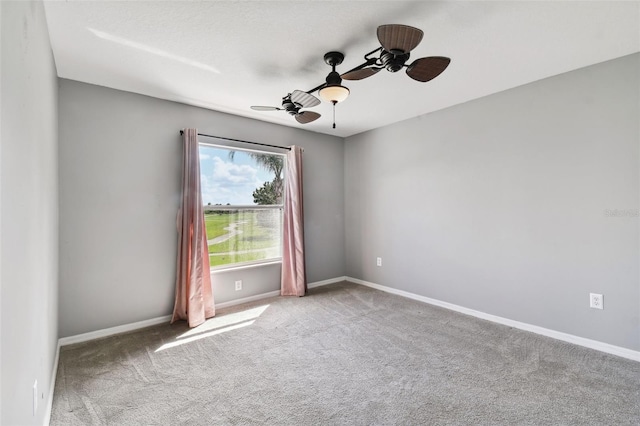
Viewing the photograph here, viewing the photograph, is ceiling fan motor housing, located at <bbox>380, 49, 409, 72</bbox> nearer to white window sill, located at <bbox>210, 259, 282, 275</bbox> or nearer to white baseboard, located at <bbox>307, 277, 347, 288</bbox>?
white window sill, located at <bbox>210, 259, 282, 275</bbox>

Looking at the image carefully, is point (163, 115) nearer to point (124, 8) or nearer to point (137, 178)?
point (137, 178)

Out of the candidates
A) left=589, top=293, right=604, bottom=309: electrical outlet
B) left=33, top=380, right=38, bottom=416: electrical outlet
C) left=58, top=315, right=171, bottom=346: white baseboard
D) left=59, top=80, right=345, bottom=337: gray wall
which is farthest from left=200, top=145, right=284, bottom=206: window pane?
left=589, top=293, right=604, bottom=309: electrical outlet

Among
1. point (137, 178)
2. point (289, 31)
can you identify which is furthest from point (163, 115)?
point (289, 31)

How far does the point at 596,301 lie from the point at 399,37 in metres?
2.81

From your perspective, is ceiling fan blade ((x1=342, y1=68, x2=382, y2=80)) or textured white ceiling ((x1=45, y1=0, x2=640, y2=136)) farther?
ceiling fan blade ((x1=342, y1=68, x2=382, y2=80))

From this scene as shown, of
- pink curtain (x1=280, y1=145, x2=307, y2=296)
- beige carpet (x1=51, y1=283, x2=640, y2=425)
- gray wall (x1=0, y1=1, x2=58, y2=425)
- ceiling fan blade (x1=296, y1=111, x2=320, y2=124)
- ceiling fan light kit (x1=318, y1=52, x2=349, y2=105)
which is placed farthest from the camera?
pink curtain (x1=280, y1=145, x2=307, y2=296)

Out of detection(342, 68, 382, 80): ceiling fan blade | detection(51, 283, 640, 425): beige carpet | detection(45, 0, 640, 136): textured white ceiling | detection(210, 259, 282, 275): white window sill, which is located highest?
detection(45, 0, 640, 136): textured white ceiling

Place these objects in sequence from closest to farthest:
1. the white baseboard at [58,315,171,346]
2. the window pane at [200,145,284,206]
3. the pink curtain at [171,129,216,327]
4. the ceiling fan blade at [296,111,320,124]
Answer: the white baseboard at [58,315,171,346], the ceiling fan blade at [296,111,320,124], the pink curtain at [171,129,216,327], the window pane at [200,145,284,206]

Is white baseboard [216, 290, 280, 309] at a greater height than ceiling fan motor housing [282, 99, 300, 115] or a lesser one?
lesser

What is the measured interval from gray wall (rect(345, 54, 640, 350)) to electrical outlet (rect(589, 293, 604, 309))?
0.03 m

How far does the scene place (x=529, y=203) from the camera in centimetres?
301

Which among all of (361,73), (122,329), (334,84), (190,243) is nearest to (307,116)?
(334,84)

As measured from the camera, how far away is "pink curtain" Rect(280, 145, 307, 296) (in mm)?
4246

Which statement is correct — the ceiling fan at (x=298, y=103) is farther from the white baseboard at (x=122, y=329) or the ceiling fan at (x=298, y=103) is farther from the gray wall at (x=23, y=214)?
the white baseboard at (x=122, y=329)
